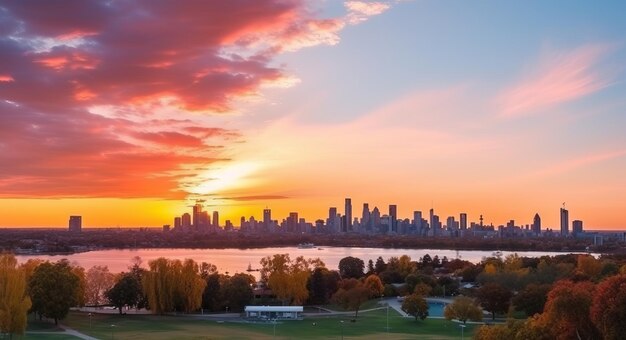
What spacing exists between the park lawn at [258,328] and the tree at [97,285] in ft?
22.7

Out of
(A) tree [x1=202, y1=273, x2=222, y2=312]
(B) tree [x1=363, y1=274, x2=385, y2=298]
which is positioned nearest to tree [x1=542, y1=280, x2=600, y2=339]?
(A) tree [x1=202, y1=273, x2=222, y2=312]

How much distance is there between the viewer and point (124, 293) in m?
55.2

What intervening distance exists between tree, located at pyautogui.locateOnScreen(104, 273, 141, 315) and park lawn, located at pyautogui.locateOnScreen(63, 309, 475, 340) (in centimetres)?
185

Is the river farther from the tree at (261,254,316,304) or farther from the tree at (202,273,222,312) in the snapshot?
the tree at (202,273,222,312)

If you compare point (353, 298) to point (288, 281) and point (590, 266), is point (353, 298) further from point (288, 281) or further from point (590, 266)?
point (590, 266)

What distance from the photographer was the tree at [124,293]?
55.1 m

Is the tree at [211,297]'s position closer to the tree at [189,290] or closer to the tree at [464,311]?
the tree at [189,290]

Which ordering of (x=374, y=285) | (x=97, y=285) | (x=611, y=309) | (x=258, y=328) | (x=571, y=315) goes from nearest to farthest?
(x=611, y=309) → (x=571, y=315) → (x=258, y=328) → (x=97, y=285) → (x=374, y=285)

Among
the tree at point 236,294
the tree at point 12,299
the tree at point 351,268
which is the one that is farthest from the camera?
the tree at point 351,268

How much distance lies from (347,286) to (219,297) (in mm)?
12147

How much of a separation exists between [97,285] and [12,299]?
2222 centimetres

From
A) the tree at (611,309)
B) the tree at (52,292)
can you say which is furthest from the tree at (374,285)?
the tree at (611,309)

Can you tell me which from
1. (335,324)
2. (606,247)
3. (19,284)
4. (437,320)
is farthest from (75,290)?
(606,247)

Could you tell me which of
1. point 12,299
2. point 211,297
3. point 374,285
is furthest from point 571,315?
point 374,285
